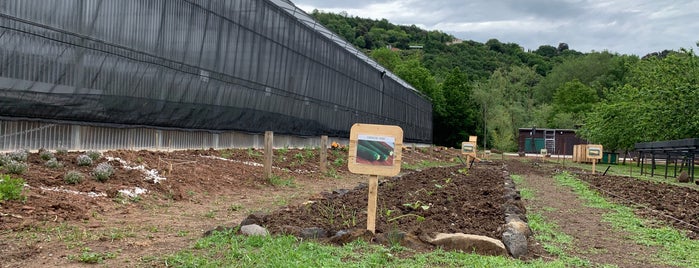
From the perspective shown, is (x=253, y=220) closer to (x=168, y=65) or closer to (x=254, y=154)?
(x=168, y=65)

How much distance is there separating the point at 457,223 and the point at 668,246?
262 cm

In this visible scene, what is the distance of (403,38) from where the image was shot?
144m

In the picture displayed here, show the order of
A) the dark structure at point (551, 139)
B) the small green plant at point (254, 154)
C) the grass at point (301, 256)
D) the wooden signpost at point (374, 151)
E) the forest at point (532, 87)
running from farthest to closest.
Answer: the dark structure at point (551, 139) → the forest at point (532, 87) → the small green plant at point (254, 154) → the wooden signpost at point (374, 151) → the grass at point (301, 256)

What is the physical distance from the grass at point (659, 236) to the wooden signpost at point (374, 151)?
3.15 metres

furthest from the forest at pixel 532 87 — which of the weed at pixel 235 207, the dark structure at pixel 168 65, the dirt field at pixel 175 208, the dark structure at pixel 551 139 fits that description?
the weed at pixel 235 207

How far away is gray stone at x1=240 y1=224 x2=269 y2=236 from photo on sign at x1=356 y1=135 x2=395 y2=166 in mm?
1363

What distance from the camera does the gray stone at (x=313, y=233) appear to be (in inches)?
276

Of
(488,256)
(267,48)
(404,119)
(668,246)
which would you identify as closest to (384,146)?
(488,256)

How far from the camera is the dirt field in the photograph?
6.60 meters

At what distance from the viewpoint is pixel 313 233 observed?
7047 mm

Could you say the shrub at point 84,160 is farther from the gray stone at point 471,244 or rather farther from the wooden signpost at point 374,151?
the gray stone at point 471,244

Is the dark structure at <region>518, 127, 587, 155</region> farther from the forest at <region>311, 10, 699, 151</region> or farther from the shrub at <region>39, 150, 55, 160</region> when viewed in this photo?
the shrub at <region>39, 150, 55, 160</region>

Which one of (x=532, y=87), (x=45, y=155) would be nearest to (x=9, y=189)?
(x=45, y=155)

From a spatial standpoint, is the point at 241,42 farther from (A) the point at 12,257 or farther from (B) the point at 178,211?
(A) the point at 12,257
